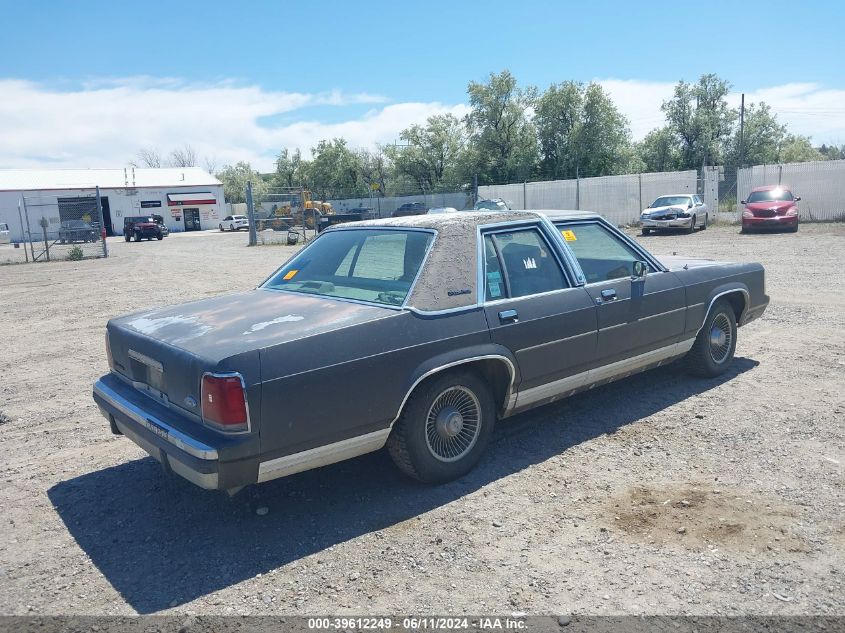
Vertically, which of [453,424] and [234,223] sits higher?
[234,223]

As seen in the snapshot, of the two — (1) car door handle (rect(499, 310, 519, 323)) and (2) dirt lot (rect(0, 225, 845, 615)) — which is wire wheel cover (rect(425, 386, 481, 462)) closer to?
(2) dirt lot (rect(0, 225, 845, 615))

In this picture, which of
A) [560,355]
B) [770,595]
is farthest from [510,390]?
[770,595]

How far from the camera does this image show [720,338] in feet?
20.0

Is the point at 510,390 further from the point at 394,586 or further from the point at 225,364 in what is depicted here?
the point at 225,364

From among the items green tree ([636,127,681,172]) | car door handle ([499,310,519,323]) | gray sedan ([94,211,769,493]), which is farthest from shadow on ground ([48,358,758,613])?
green tree ([636,127,681,172])

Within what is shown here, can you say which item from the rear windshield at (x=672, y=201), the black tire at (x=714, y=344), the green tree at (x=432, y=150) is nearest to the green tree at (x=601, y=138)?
the green tree at (x=432, y=150)

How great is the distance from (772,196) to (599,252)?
22.1m

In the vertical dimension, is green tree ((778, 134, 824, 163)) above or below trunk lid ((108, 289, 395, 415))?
above

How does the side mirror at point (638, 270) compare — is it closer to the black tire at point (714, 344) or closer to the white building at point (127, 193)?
the black tire at point (714, 344)

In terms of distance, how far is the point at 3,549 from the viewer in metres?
3.54

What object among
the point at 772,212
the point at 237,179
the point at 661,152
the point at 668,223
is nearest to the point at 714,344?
the point at 772,212

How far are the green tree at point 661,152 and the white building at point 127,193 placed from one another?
39.6 meters

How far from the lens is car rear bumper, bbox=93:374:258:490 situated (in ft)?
10.4

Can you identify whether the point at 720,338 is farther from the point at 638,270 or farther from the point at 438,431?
the point at 438,431
